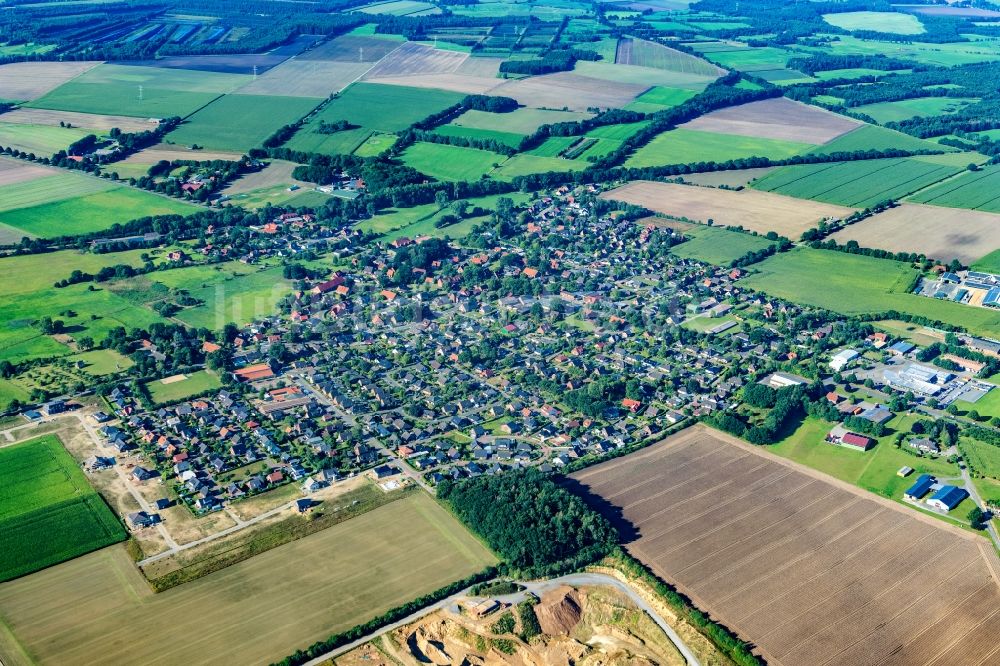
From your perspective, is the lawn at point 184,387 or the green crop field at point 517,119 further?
the green crop field at point 517,119

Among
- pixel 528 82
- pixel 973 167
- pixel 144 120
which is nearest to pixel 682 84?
pixel 528 82

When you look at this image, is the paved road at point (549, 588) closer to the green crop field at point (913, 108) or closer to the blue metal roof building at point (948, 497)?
the blue metal roof building at point (948, 497)

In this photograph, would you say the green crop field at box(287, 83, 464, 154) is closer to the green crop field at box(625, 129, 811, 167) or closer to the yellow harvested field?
the yellow harvested field

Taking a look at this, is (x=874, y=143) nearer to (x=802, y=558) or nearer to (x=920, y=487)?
(x=920, y=487)

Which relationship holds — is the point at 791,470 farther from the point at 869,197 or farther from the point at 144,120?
the point at 144,120

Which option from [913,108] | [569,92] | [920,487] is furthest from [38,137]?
[913,108]

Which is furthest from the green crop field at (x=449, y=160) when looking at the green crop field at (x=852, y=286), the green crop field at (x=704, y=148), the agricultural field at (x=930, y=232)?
the agricultural field at (x=930, y=232)

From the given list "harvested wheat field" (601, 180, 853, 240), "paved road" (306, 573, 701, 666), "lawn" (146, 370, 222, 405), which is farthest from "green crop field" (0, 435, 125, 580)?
"harvested wheat field" (601, 180, 853, 240)
